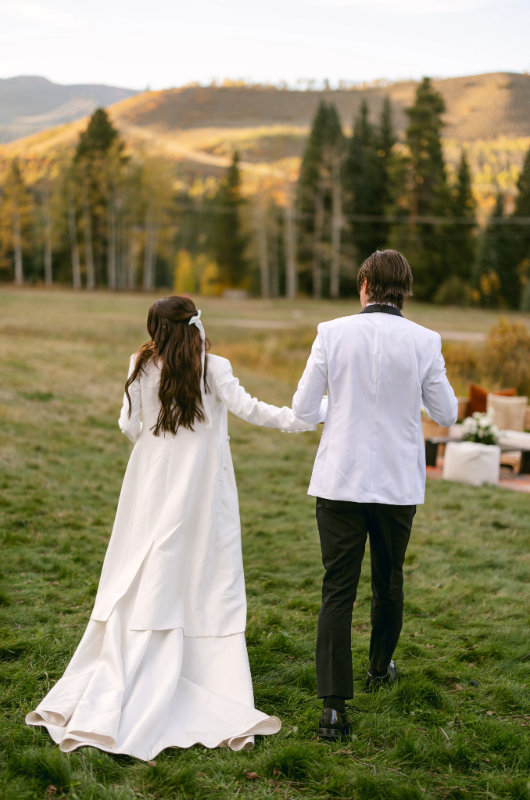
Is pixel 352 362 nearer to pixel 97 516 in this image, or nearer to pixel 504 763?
pixel 504 763

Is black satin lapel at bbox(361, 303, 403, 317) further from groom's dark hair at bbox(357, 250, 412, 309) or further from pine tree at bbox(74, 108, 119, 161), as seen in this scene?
pine tree at bbox(74, 108, 119, 161)

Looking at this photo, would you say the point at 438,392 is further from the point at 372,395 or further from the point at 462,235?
the point at 462,235

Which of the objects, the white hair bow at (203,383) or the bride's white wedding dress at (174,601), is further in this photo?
the white hair bow at (203,383)

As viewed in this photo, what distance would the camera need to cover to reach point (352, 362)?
274cm

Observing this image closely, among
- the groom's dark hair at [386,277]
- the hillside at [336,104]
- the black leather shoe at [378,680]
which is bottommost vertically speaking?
the black leather shoe at [378,680]

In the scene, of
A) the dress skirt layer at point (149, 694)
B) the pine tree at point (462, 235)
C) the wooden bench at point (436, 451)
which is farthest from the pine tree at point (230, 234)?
the dress skirt layer at point (149, 694)

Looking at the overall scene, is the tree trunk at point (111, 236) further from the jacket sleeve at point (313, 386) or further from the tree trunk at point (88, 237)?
the jacket sleeve at point (313, 386)

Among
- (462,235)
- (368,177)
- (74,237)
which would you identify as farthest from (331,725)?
(368,177)

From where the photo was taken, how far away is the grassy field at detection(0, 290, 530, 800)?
2537 mm

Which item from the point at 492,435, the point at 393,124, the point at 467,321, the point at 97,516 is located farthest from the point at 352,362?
the point at 393,124

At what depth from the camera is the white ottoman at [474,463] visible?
8344 millimetres

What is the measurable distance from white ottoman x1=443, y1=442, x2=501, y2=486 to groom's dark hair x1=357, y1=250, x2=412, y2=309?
19.5ft

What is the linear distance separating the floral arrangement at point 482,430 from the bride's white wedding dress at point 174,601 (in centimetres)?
614

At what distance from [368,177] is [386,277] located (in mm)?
55007
